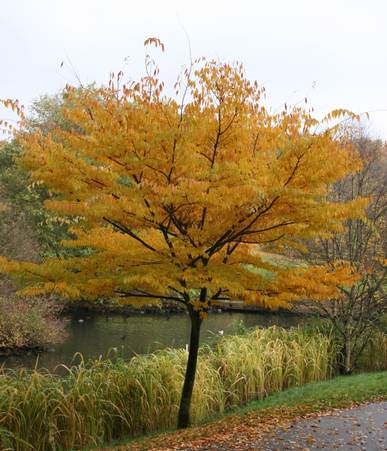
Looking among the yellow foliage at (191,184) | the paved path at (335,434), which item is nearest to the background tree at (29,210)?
the yellow foliage at (191,184)

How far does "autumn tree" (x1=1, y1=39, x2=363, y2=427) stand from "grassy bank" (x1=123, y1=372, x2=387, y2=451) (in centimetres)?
162

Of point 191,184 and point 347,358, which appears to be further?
point 347,358

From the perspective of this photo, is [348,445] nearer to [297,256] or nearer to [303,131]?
[303,131]

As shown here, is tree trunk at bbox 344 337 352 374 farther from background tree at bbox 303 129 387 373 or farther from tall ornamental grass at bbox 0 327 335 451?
tall ornamental grass at bbox 0 327 335 451

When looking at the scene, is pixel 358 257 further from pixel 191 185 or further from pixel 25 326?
pixel 25 326

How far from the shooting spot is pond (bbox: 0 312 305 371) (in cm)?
1577

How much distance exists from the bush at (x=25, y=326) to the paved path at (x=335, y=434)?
11.9 metres

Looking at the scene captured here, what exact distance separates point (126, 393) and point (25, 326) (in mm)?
9688

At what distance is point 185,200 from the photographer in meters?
5.50

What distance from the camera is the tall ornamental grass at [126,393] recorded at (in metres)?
6.97

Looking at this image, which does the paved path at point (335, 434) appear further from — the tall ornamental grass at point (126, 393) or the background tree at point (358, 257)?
the background tree at point (358, 257)

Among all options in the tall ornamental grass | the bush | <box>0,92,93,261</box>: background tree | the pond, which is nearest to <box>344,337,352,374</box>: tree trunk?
the tall ornamental grass

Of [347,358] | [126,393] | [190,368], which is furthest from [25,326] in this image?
[190,368]

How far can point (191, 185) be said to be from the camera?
5.24 m
